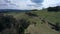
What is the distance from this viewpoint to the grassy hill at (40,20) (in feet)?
6.01

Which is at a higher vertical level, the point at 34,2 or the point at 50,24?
the point at 34,2

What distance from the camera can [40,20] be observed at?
1.87 metres

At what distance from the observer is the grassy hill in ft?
6.01

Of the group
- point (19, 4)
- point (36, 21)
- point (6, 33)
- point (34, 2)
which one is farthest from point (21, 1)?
point (6, 33)

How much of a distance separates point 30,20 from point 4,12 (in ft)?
1.25

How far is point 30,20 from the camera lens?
188 centimetres

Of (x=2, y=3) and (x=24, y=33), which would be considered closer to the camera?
(x=24, y=33)

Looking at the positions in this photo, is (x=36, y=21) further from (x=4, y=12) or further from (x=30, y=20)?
(x=4, y=12)

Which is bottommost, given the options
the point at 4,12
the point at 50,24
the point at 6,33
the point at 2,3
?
the point at 6,33

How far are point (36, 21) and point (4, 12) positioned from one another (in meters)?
0.46

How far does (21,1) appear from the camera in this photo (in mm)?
1919

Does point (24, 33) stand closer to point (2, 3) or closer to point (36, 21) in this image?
point (36, 21)

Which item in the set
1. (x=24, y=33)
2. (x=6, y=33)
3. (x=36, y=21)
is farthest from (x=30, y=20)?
(x=6, y=33)

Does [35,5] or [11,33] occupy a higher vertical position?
[35,5]
